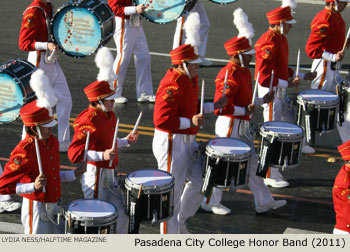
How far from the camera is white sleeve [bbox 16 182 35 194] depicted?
25.3 feet

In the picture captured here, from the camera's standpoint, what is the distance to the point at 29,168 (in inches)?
307

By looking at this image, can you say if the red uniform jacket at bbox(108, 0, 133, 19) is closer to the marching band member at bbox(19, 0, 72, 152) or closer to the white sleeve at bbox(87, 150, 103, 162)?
the marching band member at bbox(19, 0, 72, 152)

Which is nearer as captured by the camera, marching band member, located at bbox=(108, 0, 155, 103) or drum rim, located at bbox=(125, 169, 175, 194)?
drum rim, located at bbox=(125, 169, 175, 194)

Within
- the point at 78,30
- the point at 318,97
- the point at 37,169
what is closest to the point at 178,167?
the point at 37,169

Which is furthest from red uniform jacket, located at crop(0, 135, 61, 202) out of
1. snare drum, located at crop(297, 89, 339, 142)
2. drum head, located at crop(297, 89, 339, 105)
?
drum head, located at crop(297, 89, 339, 105)

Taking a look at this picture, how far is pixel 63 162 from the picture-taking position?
11516 millimetres

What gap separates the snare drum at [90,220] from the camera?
7.66 meters

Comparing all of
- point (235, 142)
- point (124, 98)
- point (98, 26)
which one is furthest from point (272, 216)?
point (124, 98)

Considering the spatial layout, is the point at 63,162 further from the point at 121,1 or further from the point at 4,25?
the point at 4,25

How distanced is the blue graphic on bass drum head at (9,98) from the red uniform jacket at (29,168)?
167 centimetres

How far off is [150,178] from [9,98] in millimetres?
2130

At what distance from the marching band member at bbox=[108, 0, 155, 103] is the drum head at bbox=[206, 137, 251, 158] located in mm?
4267

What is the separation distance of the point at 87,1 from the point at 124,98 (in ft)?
10.3

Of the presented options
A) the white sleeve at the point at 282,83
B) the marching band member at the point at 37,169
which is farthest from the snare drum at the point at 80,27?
A: the marching band member at the point at 37,169
